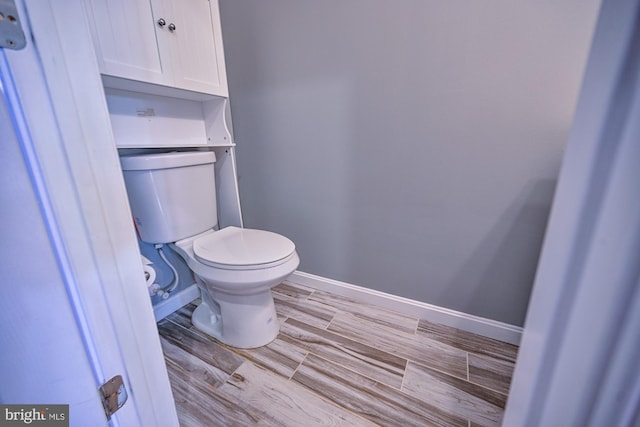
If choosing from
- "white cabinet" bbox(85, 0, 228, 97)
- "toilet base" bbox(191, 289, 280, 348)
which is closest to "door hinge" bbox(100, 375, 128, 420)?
"toilet base" bbox(191, 289, 280, 348)

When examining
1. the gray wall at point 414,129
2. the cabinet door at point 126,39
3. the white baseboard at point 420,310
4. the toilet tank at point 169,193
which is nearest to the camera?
the cabinet door at point 126,39

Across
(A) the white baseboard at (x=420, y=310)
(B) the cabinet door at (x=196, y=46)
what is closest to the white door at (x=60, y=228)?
(B) the cabinet door at (x=196, y=46)

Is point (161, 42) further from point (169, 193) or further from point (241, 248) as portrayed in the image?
point (241, 248)

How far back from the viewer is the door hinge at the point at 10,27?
283 millimetres

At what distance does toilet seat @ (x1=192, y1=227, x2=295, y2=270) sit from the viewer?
3.28 feet

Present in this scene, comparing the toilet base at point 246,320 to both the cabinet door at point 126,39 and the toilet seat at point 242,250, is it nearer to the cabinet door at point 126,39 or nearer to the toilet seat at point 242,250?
the toilet seat at point 242,250

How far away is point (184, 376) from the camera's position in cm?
104

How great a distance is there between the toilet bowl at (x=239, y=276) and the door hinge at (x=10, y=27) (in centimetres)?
80

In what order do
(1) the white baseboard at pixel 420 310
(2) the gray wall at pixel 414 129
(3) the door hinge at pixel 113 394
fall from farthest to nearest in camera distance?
1. (1) the white baseboard at pixel 420 310
2. (2) the gray wall at pixel 414 129
3. (3) the door hinge at pixel 113 394

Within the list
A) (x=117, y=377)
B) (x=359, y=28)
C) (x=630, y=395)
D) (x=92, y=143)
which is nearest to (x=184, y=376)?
(x=117, y=377)

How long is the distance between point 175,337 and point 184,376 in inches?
10.9

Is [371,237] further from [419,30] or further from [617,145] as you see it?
[617,145]

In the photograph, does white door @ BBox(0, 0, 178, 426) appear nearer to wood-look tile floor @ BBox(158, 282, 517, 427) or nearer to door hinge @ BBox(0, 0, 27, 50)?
door hinge @ BBox(0, 0, 27, 50)

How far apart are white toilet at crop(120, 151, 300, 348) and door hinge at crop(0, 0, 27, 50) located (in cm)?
80
